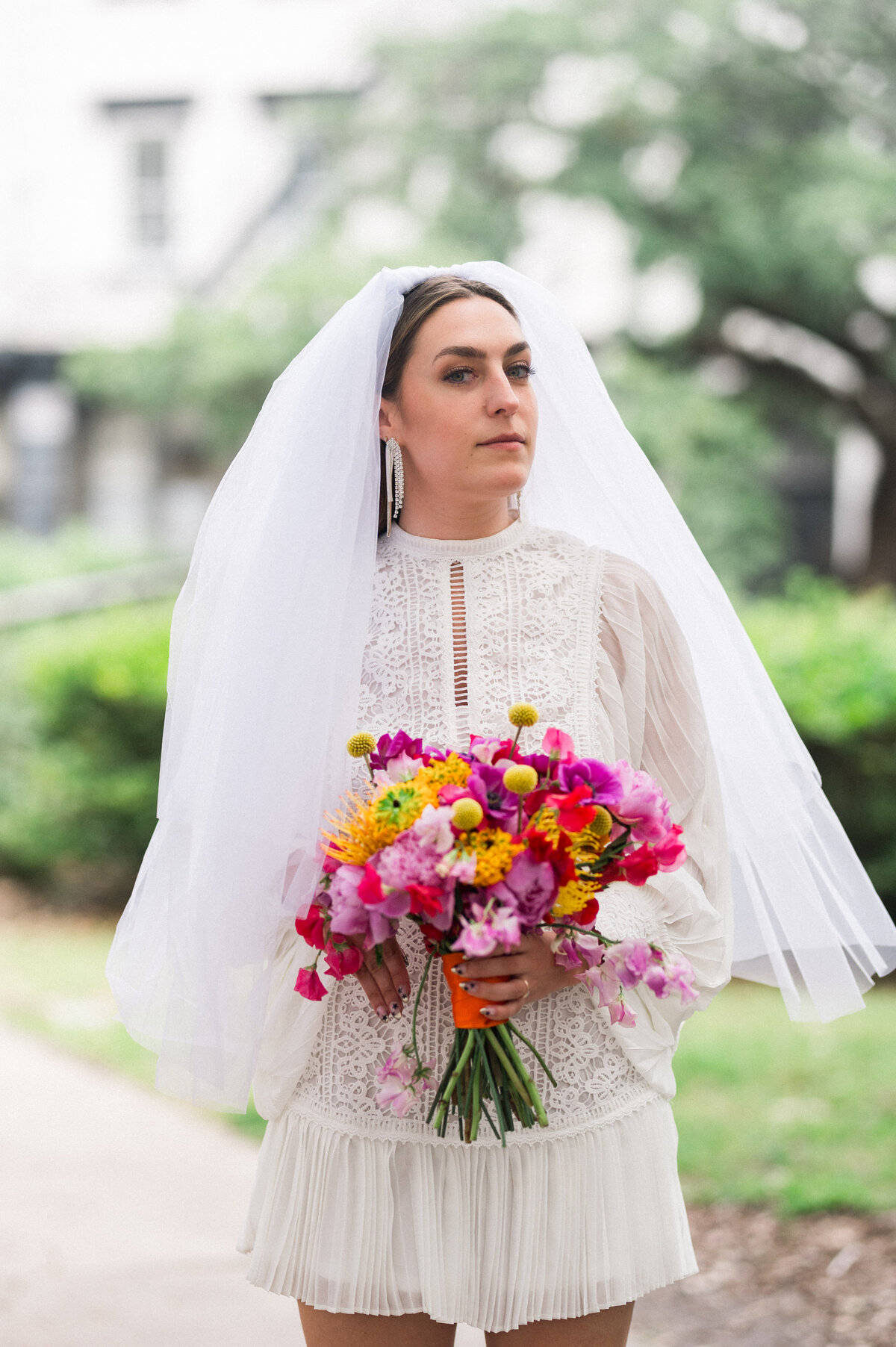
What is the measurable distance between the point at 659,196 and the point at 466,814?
10587 mm

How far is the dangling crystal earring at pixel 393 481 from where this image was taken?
7.85 feet

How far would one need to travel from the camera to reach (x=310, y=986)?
1.97 m

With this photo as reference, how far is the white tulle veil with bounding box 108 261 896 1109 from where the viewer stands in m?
2.16

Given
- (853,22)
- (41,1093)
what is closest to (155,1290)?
(41,1093)

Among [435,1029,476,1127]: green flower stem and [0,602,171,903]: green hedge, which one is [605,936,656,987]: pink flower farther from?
[0,602,171,903]: green hedge

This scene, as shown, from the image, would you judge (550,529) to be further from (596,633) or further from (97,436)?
(97,436)

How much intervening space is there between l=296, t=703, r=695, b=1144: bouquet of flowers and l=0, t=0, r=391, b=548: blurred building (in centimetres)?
1547

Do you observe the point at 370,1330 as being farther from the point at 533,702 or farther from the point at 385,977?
the point at 533,702

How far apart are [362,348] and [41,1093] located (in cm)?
416

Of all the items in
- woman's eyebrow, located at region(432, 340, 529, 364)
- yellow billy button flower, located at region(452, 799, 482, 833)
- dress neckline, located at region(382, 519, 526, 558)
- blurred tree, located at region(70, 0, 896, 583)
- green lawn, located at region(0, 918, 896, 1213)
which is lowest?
green lawn, located at region(0, 918, 896, 1213)

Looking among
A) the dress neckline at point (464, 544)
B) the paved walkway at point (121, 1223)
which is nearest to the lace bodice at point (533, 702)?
the dress neckline at point (464, 544)

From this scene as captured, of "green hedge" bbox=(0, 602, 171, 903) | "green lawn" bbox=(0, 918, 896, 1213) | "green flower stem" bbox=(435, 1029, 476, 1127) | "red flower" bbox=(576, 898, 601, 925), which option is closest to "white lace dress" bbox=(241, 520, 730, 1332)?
"green flower stem" bbox=(435, 1029, 476, 1127)

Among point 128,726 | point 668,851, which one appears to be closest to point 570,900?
point 668,851

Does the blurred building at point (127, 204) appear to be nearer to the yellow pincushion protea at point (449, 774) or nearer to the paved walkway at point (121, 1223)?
the paved walkway at point (121, 1223)
